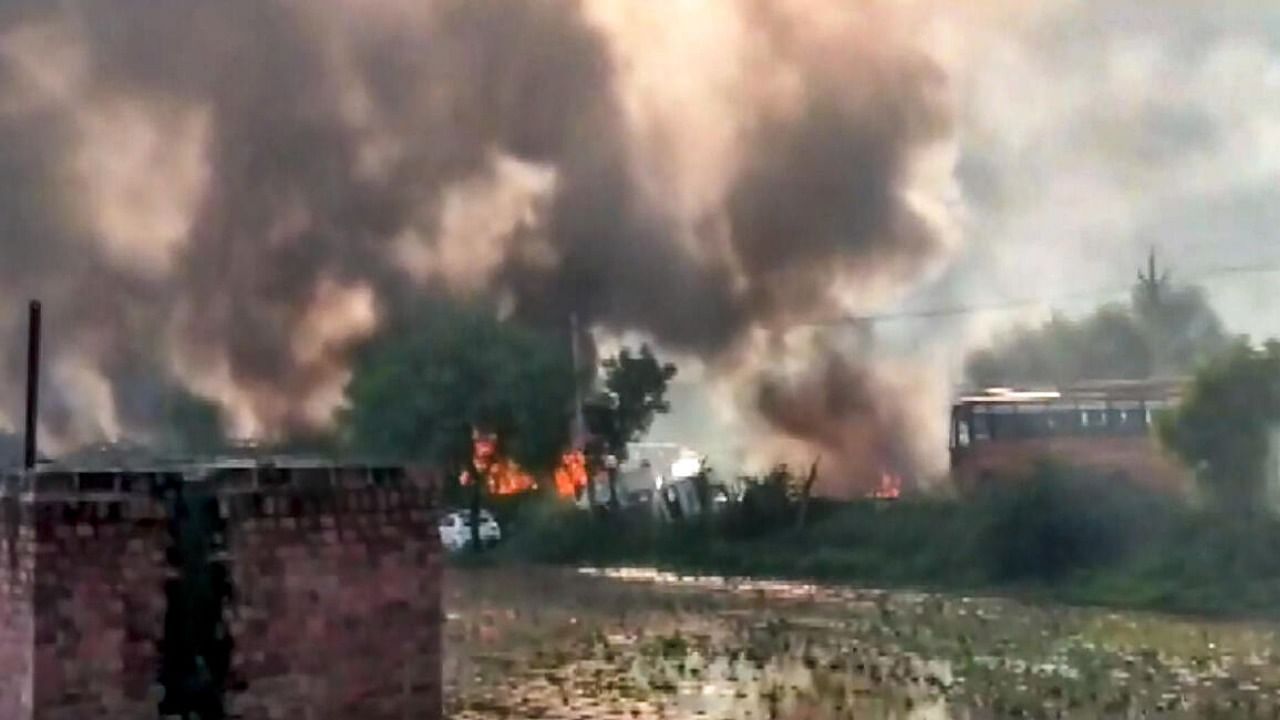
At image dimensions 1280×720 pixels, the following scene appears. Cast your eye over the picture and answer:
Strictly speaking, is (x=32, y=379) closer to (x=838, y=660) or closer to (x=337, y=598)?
(x=337, y=598)

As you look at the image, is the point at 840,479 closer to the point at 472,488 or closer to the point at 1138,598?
the point at 472,488

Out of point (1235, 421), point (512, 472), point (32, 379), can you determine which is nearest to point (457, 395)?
point (512, 472)

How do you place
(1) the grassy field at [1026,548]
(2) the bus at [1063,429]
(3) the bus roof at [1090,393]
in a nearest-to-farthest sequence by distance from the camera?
(1) the grassy field at [1026,548] → (2) the bus at [1063,429] → (3) the bus roof at [1090,393]

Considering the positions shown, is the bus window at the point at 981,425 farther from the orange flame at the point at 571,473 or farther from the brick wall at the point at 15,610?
the brick wall at the point at 15,610

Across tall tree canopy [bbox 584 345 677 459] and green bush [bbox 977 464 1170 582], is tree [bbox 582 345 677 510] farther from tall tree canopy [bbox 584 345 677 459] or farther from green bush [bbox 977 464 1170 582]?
green bush [bbox 977 464 1170 582]

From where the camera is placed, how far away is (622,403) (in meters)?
35.2

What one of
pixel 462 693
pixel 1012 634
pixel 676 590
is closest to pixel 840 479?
pixel 676 590

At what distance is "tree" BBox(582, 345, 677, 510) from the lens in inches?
1379

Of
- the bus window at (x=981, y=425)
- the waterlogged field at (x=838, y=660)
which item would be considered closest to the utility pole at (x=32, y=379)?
the waterlogged field at (x=838, y=660)

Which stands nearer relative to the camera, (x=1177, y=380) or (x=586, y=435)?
(x=1177, y=380)

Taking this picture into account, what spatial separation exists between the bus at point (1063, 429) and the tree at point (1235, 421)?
258 centimetres

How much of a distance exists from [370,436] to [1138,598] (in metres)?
16.1

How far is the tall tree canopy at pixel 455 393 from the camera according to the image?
105 ft

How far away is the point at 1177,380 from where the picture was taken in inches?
1182
